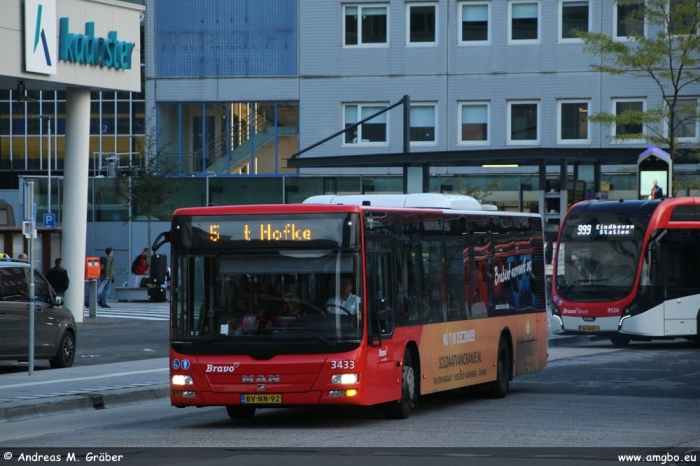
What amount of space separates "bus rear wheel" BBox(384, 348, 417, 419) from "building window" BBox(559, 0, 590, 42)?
116 feet

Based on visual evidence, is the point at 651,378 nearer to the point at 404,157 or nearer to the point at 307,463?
the point at 307,463

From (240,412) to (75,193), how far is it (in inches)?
740

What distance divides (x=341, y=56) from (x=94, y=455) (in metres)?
40.0

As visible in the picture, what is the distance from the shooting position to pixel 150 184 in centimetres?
5044

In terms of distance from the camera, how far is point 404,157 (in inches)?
1357

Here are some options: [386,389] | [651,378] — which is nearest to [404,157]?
[651,378]

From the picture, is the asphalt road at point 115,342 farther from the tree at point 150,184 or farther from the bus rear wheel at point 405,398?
the tree at point 150,184

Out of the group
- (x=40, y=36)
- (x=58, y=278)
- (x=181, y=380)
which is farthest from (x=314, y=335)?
(x=58, y=278)

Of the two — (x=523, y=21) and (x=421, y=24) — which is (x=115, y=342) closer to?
(x=421, y=24)

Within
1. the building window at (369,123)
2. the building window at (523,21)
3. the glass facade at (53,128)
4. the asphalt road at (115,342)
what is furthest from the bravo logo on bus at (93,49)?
the glass facade at (53,128)

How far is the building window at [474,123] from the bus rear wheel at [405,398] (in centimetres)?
3506

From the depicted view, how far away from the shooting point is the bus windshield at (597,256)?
28.6 m

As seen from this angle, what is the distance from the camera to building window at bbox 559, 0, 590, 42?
159 feet

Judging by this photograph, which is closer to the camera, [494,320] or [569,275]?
[494,320]
